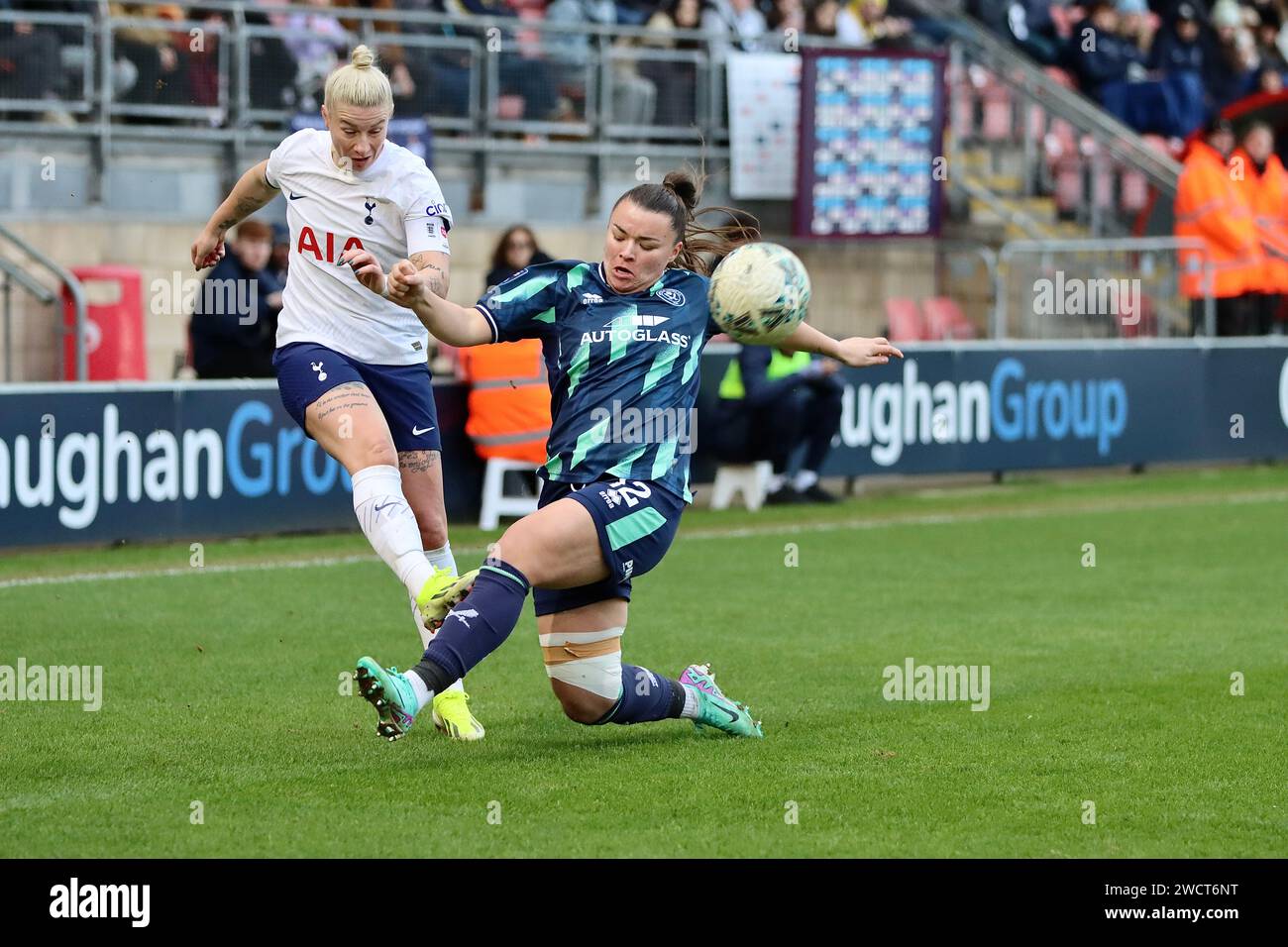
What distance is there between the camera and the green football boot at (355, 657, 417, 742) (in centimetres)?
586

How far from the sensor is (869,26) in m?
22.2

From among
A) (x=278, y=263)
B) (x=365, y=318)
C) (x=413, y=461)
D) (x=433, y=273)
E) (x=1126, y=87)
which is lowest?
(x=413, y=461)

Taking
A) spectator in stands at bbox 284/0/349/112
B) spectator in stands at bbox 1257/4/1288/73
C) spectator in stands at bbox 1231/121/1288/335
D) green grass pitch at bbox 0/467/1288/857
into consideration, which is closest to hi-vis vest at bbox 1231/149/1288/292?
spectator in stands at bbox 1231/121/1288/335

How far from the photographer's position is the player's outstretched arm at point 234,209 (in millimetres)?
7656

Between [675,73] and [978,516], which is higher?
[675,73]

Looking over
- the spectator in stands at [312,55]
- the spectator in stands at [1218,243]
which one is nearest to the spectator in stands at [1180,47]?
the spectator in stands at [1218,243]

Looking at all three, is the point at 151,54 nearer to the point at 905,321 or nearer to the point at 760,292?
the point at 905,321

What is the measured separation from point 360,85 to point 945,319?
44.6 ft

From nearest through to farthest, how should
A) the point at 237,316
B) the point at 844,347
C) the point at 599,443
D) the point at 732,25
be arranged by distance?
the point at 599,443, the point at 844,347, the point at 237,316, the point at 732,25

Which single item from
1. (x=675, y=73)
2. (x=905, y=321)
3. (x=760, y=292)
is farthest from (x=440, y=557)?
(x=905, y=321)

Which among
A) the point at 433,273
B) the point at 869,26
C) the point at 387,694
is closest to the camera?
the point at 387,694

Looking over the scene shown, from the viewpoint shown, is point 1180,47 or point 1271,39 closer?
point 1180,47

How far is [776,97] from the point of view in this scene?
1966 centimetres

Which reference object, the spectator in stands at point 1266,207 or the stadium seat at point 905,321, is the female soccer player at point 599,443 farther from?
the stadium seat at point 905,321
